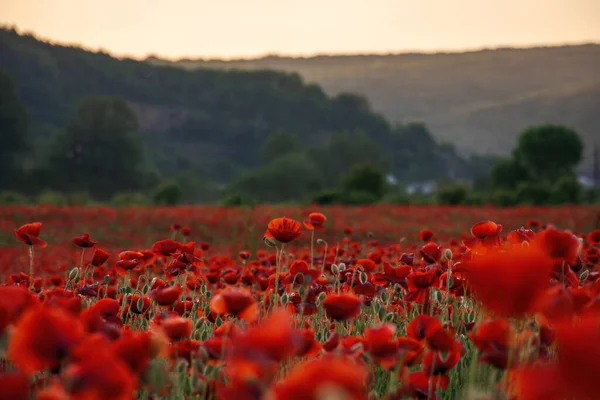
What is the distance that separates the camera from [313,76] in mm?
104688

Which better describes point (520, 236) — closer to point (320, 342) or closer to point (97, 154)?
point (320, 342)

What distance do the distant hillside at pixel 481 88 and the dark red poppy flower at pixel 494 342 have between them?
106 m

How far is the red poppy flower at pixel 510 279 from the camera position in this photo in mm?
1011

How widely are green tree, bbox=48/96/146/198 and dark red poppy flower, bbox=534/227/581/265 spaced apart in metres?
44.3

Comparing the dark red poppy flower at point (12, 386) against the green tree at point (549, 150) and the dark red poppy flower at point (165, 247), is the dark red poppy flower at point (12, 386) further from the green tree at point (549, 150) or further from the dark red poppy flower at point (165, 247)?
the green tree at point (549, 150)

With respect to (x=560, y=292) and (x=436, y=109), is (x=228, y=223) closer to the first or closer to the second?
(x=560, y=292)

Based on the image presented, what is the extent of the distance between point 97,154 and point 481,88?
296 feet

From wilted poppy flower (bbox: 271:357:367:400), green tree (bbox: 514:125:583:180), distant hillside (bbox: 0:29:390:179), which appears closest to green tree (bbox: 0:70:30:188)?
distant hillside (bbox: 0:29:390:179)

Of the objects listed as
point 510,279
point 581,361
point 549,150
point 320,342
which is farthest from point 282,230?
point 549,150


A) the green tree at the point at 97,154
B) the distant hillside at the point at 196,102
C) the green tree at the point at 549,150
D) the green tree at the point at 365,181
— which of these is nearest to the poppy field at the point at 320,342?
the green tree at the point at 365,181

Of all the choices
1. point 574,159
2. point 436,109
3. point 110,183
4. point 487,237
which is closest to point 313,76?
point 436,109

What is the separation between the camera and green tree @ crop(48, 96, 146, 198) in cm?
4425

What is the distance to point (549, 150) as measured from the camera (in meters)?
51.9

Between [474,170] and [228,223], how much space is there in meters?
82.7
